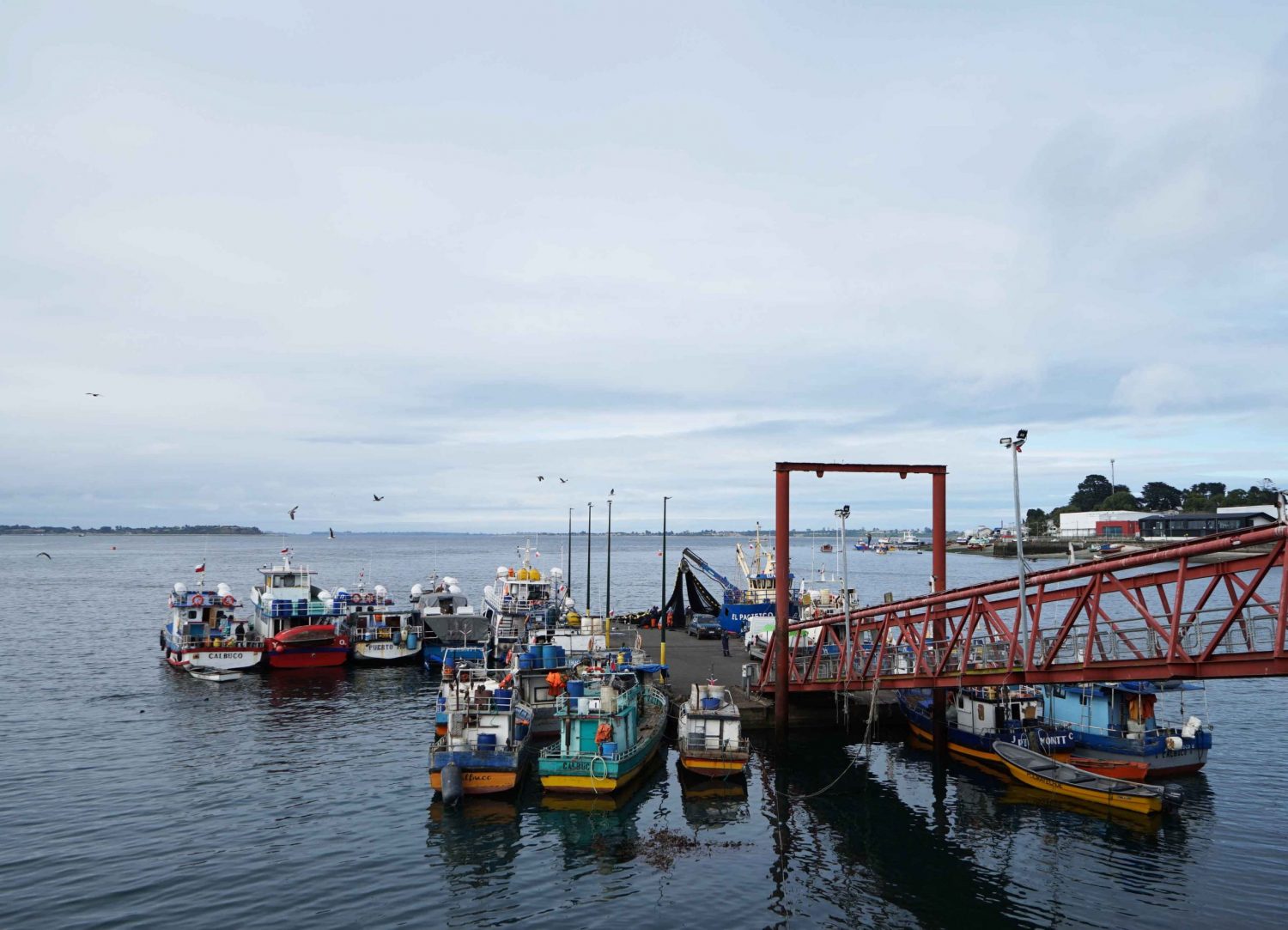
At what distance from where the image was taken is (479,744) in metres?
33.3

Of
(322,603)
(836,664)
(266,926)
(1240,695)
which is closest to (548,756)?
(266,926)

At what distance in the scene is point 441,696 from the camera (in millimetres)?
37469

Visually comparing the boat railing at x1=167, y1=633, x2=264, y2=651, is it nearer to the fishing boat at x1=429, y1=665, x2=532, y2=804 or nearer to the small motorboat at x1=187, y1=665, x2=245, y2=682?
the small motorboat at x1=187, y1=665, x2=245, y2=682

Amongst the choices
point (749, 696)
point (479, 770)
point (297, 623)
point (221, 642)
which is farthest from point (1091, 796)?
point (297, 623)

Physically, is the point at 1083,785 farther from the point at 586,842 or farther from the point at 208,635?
the point at 208,635

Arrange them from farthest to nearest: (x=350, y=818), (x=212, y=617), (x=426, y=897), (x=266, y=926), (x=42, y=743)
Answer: (x=212, y=617) → (x=42, y=743) → (x=350, y=818) → (x=426, y=897) → (x=266, y=926)

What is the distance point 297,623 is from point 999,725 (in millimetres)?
54724

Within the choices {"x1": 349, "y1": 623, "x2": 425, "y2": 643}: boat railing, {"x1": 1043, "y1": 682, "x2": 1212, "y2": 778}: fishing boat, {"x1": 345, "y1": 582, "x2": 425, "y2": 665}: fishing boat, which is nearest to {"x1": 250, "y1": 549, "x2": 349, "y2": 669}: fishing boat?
{"x1": 345, "y1": 582, "x2": 425, "y2": 665}: fishing boat

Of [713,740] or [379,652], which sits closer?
[713,740]

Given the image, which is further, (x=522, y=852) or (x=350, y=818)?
(x=350, y=818)

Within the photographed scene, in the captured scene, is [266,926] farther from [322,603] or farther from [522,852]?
[322,603]

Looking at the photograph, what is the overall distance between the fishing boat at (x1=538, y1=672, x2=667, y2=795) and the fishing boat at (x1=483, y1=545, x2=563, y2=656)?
81.0ft

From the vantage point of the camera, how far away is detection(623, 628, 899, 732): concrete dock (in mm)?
42844

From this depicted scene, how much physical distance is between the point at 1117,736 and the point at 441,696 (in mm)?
29423
